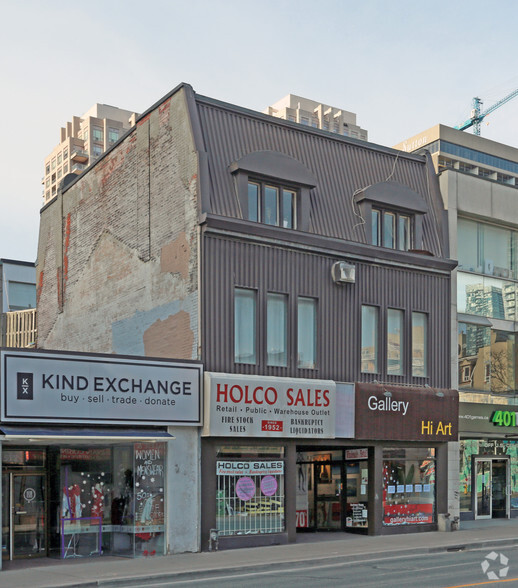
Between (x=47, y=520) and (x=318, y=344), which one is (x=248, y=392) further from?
(x=47, y=520)

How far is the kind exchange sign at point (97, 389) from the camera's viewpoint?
17.7m

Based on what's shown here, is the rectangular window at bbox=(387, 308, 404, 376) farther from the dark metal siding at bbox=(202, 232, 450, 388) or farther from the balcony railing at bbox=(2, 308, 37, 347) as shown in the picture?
the balcony railing at bbox=(2, 308, 37, 347)

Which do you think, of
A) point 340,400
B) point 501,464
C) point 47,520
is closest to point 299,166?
point 340,400

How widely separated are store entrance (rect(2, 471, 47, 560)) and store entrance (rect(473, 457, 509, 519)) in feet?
49.8

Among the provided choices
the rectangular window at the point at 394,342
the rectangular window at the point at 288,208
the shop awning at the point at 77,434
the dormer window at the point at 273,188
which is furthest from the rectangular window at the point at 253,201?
the shop awning at the point at 77,434

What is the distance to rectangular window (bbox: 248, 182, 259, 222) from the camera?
74.2 ft

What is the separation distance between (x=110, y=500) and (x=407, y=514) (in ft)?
30.8

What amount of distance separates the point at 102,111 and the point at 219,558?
152m

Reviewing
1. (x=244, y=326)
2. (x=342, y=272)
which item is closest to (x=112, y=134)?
(x=342, y=272)

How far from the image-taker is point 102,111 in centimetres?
16212

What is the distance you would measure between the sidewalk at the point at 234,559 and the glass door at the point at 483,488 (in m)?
3.20

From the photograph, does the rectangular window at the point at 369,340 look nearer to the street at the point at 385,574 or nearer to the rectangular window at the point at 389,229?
the rectangular window at the point at 389,229

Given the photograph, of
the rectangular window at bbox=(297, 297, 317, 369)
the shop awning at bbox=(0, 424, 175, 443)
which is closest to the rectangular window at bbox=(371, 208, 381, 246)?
the rectangular window at bbox=(297, 297, 317, 369)

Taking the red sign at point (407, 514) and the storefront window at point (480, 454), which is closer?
the red sign at point (407, 514)
